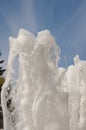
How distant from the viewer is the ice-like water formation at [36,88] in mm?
6043

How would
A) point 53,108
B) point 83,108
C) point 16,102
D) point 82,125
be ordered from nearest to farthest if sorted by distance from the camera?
point 53,108 → point 16,102 → point 82,125 → point 83,108

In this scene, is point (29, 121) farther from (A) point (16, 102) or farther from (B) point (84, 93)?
(B) point (84, 93)

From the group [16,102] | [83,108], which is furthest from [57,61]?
[83,108]

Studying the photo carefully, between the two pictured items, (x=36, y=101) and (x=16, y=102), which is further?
(x=16, y=102)

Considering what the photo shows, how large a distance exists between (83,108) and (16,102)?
2311 mm

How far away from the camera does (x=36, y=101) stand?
6098mm

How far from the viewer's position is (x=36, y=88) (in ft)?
20.2


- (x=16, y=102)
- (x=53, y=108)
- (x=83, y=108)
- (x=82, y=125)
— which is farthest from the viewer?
(x=83, y=108)

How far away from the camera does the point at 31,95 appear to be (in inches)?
246

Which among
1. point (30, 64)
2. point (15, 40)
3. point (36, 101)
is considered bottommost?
point (36, 101)

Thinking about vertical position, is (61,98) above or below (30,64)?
below

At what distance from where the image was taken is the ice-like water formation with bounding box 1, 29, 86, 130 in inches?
238

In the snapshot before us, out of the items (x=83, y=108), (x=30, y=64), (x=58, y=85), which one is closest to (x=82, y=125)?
(x=83, y=108)

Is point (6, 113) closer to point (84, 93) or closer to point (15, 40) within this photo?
point (15, 40)
